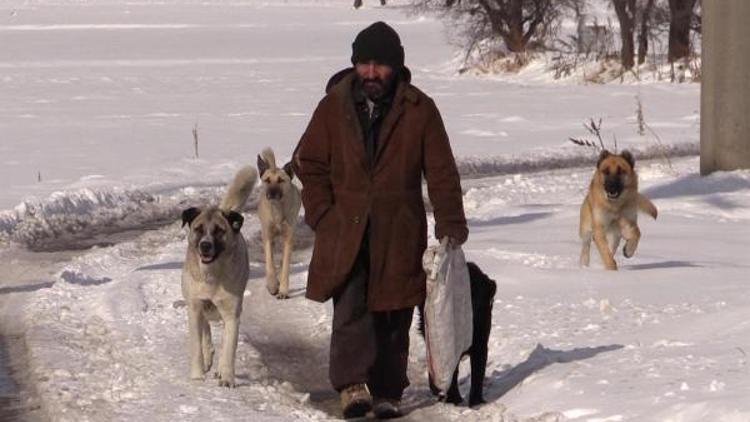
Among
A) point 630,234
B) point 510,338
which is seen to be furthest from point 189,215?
point 630,234

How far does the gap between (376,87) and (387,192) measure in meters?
0.49

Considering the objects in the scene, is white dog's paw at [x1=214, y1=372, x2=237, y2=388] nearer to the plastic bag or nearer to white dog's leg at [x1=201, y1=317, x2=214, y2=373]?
white dog's leg at [x1=201, y1=317, x2=214, y2=373]

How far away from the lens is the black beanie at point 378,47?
769 centimetres

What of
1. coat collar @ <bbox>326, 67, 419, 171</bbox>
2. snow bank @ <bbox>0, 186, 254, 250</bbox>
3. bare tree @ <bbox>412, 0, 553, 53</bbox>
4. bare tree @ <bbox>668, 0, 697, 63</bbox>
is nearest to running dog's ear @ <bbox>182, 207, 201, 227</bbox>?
coat collar @ <bbox>326, 67, 419, 171</bbox>

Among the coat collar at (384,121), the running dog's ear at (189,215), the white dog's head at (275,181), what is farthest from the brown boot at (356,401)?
the white dog's head at (275,181)

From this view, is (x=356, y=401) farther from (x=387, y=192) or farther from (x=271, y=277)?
(x=271, y=277)

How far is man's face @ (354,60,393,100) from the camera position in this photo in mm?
7727

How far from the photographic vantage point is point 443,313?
7.78 m

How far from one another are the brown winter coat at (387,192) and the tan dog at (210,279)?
94 cm

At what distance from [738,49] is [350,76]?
1026 centimetres

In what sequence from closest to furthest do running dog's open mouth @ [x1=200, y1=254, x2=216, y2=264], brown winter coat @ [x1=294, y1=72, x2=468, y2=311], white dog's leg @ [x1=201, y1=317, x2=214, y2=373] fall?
brown winter coat @ [x1=294, y1=72, x2=468, y2=311] → running dog's open mouth @ [x1=200, y1=254, x2=216, y2=264] → white dog's leg @ [x1=201, y1=317, x2=214, y2=373]

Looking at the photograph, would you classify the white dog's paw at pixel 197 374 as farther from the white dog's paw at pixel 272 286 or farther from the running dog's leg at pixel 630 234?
the running dog's leg at pixel 630 234

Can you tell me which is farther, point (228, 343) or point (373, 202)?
point (228, 343)

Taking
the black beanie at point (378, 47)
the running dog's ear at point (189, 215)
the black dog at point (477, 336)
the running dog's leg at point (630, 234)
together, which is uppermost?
the black beanie at point (378, 47)
